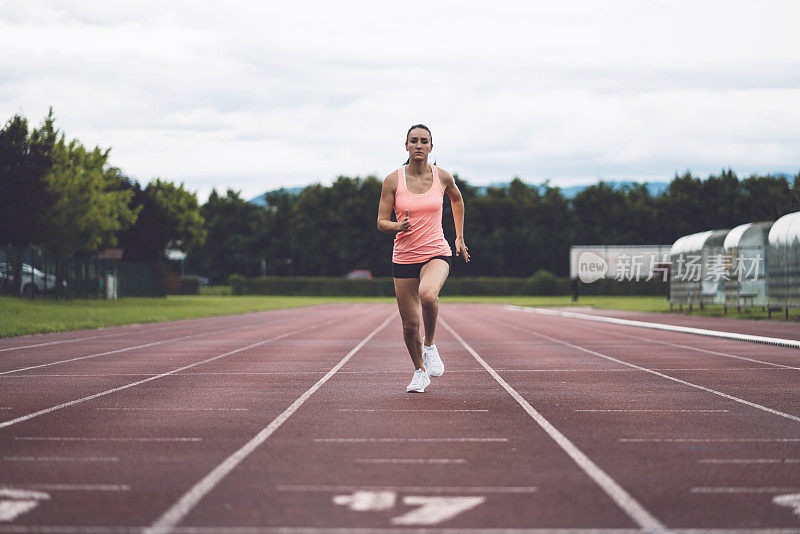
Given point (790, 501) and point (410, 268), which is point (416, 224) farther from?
point (790, 501)

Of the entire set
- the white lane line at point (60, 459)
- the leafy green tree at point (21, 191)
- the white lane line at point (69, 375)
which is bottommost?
the white lane line at point (69, 375)

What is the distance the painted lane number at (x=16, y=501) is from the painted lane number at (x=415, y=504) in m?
1.49

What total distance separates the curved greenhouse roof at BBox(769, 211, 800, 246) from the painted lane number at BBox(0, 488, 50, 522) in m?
24.9

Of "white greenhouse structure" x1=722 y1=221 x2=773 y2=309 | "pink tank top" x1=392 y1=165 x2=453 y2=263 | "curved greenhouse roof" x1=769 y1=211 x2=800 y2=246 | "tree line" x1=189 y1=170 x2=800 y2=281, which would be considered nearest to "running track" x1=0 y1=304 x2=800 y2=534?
"pink tank top" x1=392 y1=165 x2=453 y2=263

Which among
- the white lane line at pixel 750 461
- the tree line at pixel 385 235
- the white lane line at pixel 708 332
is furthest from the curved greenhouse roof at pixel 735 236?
the tree line at pixel 385 235

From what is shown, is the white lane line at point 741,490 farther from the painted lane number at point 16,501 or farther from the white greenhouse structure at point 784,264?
the white greenhouse structure at point 784,264

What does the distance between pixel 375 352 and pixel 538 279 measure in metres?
62.0

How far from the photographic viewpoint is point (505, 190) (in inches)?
4299

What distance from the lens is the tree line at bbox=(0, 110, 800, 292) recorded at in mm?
71188

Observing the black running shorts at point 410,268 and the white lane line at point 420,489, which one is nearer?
the white lane line at point 420,489

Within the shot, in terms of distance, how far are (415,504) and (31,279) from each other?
129 ft

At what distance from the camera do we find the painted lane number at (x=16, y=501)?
423 centimetres

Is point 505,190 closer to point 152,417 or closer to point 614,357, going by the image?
point 614,357

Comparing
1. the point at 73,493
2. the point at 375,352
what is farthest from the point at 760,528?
the point at 375,352
